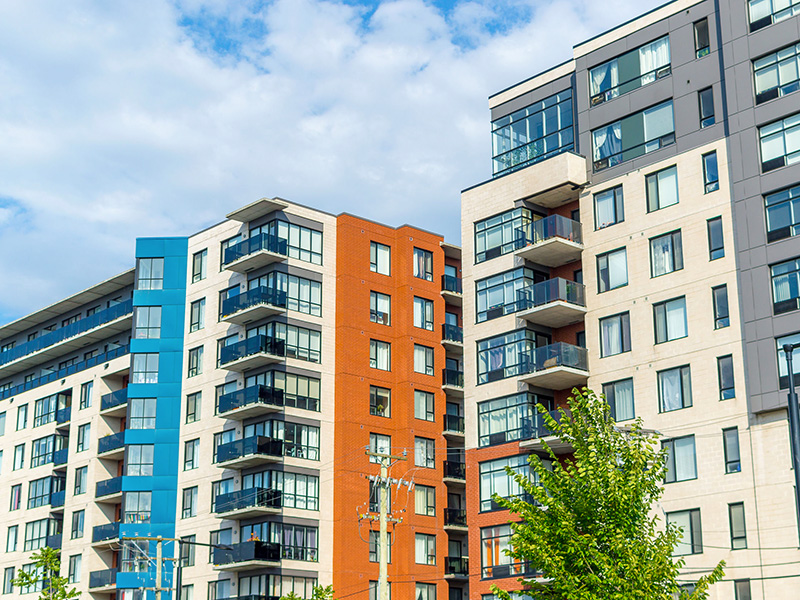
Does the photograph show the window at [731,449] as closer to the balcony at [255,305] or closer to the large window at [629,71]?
the large window at [629,71]

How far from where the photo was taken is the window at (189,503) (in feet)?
237

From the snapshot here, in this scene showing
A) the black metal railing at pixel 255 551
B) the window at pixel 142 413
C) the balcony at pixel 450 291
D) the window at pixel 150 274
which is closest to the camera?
the black metal railing at pixel 255 551

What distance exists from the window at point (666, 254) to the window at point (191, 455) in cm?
3427

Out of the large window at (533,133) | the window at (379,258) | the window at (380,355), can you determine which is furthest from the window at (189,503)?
the large window at (533,133)

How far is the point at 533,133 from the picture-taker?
59719mm

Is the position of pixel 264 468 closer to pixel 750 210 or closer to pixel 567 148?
pixel 567 148

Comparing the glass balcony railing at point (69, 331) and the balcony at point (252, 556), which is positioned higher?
the glass balcony railing at point (69, 331)

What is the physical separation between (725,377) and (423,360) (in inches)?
1116

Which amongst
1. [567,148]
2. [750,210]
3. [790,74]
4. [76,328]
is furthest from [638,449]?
[76,328]

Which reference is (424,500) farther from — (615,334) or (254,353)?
(615,334)

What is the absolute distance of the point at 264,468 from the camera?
67000mm

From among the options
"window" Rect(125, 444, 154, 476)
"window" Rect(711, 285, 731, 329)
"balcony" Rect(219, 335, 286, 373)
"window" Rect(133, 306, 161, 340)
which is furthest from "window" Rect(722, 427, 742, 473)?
"window" Rect(133, 306, 161, 340)

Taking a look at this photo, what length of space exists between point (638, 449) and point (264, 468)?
36151mm

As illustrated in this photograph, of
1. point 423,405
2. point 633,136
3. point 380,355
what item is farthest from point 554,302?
point 423,405
